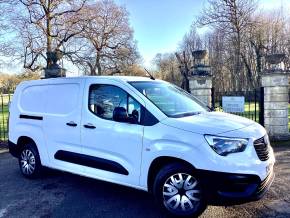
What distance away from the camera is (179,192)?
414 cm

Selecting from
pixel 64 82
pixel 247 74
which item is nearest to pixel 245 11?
pixel 247 74

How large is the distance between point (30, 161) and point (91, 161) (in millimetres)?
1931

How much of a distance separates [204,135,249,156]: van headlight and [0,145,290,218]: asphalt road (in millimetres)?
975

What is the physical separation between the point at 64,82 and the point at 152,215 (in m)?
2.75

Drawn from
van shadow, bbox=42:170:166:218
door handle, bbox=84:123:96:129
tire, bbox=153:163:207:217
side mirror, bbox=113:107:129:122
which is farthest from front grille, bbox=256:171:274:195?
door handle, bbox=84:123:96:129

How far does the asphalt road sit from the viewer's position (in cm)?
444

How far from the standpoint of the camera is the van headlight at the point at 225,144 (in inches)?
154

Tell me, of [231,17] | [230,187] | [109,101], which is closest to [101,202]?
[109,101]

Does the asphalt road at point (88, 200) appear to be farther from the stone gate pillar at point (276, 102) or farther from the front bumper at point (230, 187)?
the stone gate pillar at point (276, 102)

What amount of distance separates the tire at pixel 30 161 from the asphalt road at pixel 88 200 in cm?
14

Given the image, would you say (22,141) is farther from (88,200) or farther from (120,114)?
(120,114)

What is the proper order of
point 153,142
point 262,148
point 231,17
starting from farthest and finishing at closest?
point 231,17, point 153,142, point 262,148

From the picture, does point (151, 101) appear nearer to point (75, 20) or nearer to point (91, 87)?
point (91, 87)

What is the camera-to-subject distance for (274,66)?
346 inches
